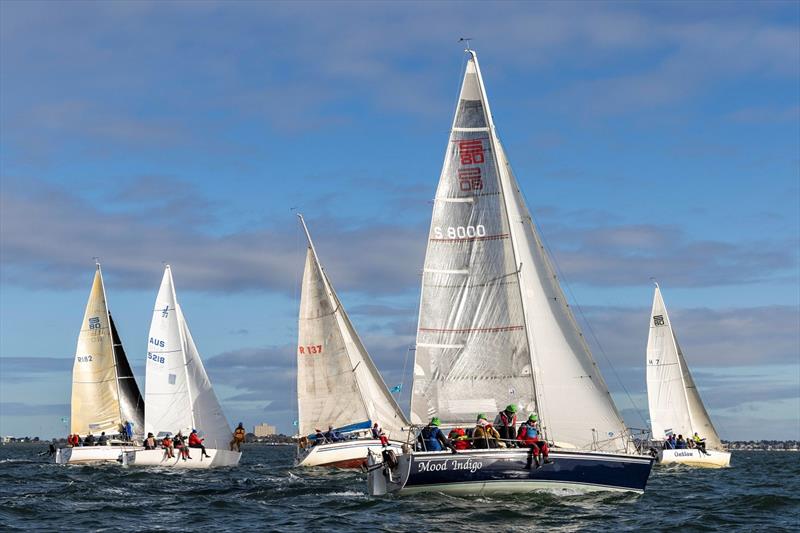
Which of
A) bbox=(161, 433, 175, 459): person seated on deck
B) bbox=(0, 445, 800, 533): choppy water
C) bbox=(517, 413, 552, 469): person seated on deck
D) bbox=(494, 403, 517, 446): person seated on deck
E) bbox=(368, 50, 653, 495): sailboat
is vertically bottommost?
bbox=(0, 445, 800, 533): choppy water

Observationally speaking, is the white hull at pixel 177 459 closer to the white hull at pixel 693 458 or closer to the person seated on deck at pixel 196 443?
the person seated on deck at pixel 196 443

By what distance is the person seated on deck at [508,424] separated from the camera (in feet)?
92.8

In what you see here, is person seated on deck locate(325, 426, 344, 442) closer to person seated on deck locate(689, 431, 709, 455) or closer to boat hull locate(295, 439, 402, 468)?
boat hull locate(295, 439, 402, 468)

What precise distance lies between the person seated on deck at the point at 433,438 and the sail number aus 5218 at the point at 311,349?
24.2 meters

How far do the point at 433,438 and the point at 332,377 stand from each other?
2425cm

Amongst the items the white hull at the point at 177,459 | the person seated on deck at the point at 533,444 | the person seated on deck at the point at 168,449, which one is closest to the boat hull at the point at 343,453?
the white hull at the point at 177,459

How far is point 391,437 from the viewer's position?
5141cm

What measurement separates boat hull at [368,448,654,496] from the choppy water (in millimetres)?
331

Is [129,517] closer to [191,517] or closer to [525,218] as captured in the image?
[191,517]

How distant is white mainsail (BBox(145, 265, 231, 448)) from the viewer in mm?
55219

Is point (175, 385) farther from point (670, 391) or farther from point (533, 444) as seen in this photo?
point (533, 444)

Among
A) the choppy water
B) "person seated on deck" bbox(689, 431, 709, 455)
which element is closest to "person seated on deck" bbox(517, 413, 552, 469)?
the choppy water

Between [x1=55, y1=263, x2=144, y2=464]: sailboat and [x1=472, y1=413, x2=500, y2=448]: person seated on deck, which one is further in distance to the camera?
[x1=55, y1=263, x2=144, y2=464]: sailboat

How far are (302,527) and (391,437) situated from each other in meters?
26.5
